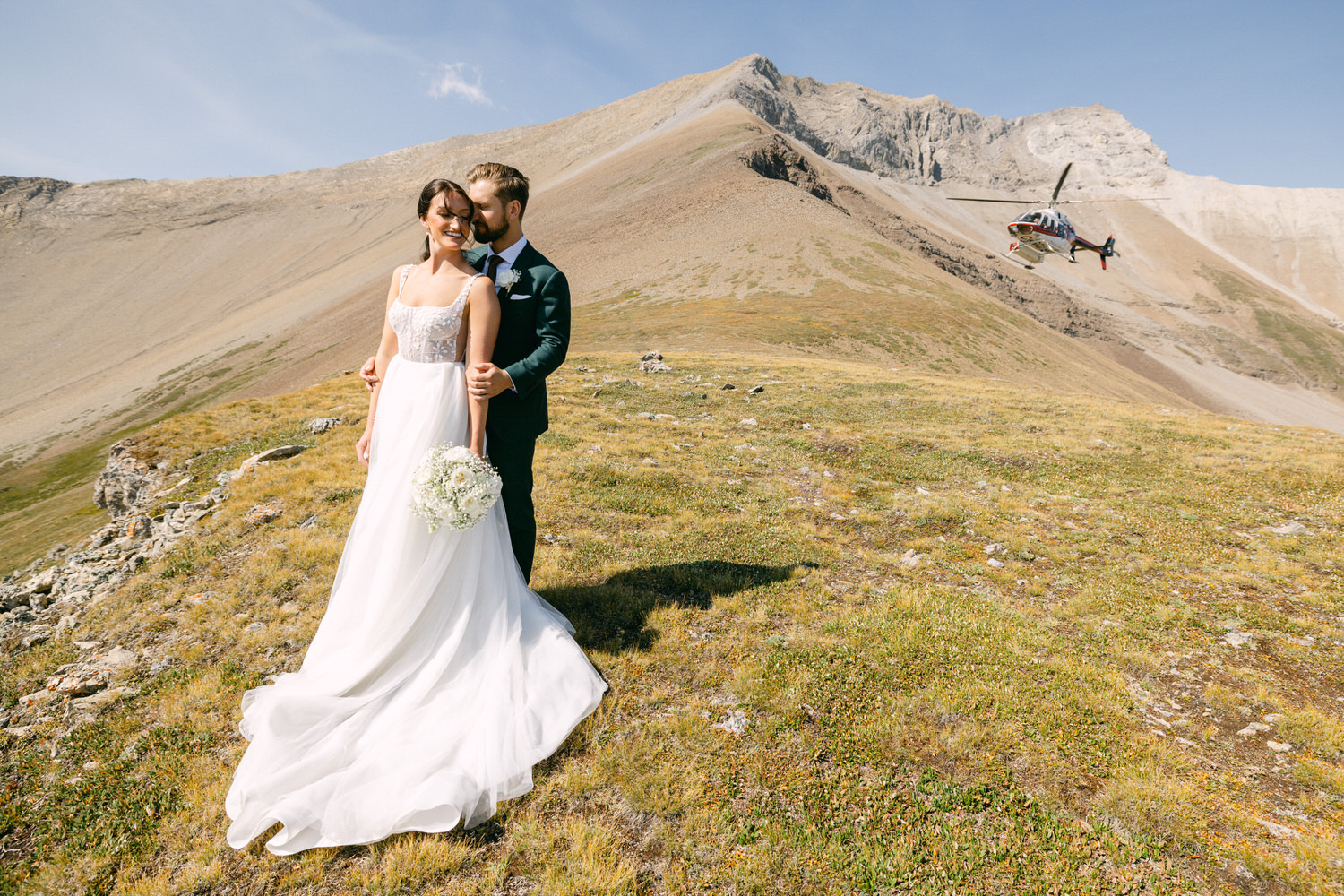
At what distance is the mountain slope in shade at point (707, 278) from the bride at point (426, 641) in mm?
42441

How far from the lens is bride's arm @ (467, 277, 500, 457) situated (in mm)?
5430

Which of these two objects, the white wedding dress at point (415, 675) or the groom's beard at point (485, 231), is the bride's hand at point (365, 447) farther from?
the groom's beard at point (485, 231)

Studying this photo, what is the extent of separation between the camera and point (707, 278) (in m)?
78.0

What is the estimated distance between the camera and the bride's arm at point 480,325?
543cm

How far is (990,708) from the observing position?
5922 millimetres

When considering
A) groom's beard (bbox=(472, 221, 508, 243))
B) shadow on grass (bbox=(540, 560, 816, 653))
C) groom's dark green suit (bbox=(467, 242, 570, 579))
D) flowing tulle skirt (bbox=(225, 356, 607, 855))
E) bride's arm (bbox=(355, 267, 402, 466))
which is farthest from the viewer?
shadow on grass (bbox=(540, 560, 816, 653))

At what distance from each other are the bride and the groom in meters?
0.24

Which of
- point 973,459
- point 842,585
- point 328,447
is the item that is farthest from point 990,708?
point 328,447

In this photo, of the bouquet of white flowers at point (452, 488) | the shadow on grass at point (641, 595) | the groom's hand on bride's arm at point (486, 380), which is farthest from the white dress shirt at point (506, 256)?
the shadow on grass at point (641, 595)

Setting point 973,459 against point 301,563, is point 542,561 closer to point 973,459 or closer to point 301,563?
point 301,563

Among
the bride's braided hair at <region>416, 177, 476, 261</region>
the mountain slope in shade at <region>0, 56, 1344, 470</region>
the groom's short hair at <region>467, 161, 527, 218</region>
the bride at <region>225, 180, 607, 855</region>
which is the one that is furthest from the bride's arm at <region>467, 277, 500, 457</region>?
the mountain slope in shade at <region>0, 56, 1344, 470</region>

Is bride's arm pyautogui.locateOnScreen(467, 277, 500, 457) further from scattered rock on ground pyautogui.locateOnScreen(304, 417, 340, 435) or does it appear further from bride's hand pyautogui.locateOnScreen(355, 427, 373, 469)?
scattered rock on ground pyautogui.locateOnScreen(304, 417, 340, 435)

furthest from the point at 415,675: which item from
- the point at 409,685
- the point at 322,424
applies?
the point at 322,424

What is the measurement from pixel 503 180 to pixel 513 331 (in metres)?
1.48
